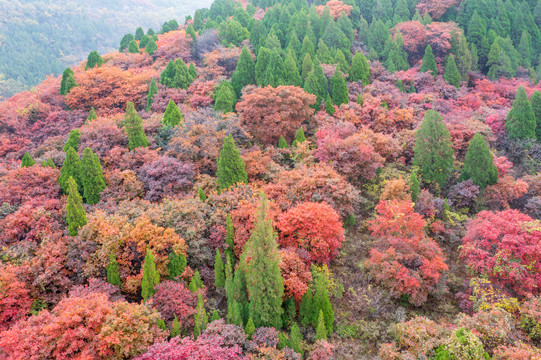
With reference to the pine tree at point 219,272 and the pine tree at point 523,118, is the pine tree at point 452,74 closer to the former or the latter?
the pine tree at point 523,118

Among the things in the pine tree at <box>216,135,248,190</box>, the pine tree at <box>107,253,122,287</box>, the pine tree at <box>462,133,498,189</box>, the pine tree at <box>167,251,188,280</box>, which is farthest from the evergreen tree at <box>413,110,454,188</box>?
the pine tree at <box>107,253,122,287</box>

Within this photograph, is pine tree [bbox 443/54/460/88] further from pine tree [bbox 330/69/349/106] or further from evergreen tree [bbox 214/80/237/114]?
evergreen tree [bbox 214/80/237/114]

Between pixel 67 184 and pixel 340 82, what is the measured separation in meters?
28.7

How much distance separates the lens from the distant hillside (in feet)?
246

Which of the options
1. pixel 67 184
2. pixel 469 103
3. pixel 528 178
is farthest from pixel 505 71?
pixel 67 184

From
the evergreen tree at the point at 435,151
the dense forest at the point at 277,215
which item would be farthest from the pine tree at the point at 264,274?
the evergreen tree at the point at 435,151

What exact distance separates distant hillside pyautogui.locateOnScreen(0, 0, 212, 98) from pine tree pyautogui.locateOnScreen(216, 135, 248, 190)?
221ft

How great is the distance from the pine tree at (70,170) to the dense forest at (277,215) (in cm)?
10

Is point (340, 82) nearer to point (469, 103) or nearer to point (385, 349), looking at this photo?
point (469, 103)

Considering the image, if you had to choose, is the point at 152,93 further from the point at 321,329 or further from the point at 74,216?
the point at 321,329

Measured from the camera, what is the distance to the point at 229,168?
2389 cm

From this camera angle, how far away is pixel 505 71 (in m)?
42.6

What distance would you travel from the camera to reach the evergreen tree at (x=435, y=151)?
26.8 meters

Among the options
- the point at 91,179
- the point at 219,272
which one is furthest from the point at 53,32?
the point at 219,272
